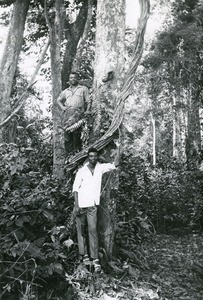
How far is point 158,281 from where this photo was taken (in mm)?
5422

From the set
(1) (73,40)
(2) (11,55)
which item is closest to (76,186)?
(2) (11,55)

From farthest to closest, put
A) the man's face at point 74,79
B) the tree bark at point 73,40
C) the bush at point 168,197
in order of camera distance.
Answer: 1. the tree bark at point 73,40
2. the bush at point 168,197
3. the man's face at point 74,79

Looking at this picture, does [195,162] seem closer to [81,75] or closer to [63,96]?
[81,75]

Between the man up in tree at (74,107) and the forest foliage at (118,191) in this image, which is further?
the man up in tree at (74,107)

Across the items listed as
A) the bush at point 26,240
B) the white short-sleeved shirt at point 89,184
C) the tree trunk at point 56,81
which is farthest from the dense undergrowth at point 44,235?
the tree trunk at point 56,81

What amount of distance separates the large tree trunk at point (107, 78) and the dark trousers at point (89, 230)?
265 millimetres

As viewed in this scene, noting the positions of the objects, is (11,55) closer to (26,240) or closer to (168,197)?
(168,197)

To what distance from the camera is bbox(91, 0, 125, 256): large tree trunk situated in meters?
5.52

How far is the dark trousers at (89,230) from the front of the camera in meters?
5.21

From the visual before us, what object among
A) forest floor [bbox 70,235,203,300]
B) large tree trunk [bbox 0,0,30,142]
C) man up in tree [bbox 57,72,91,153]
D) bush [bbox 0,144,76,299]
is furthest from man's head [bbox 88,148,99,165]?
large tree trunk [bbox 0,0,30,142]

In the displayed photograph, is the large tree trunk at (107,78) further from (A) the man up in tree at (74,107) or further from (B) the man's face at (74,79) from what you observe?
(B) the man's face at (74,79)

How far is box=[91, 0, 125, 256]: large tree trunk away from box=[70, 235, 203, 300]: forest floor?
22.9 inches

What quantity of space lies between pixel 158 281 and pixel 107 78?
3173mm

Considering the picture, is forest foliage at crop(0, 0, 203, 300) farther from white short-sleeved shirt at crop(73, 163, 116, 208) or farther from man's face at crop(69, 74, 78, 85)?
man's face at crop(69, 74, 78, 85)
